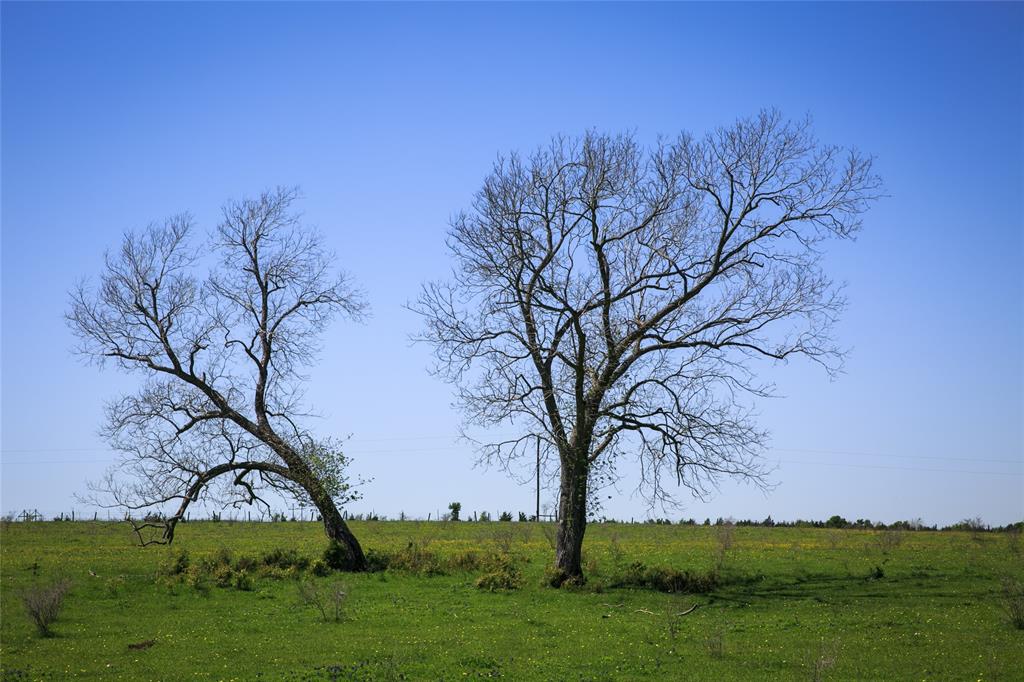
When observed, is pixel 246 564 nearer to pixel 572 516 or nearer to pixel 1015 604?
pixel 572 516

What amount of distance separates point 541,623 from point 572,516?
7065 millimetres

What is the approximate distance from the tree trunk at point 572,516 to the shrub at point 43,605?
1501 cm

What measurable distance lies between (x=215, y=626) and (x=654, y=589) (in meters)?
13.8

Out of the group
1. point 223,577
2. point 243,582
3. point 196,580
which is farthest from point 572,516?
point 196,580

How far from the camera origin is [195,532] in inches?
2092

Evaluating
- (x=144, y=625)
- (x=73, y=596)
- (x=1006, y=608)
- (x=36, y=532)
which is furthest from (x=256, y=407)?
(x=1006, y=608)

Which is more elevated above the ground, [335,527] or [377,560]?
[335,527]

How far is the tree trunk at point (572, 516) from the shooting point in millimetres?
31359

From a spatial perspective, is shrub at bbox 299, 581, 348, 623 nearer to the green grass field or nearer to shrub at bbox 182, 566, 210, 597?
the green grass field

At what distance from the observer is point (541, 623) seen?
80.9 feet

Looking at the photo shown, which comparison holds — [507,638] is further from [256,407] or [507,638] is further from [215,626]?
[256,407]

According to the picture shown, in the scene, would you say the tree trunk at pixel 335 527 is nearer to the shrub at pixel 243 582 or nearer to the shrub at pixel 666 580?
the shrub at pixel 243 582

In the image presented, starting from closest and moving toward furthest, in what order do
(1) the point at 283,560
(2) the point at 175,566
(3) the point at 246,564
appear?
(2) the point at 175,566 → (3) the point at 246,564 → (1) the point at 283,560

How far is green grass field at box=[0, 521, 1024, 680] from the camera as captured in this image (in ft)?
63.2
